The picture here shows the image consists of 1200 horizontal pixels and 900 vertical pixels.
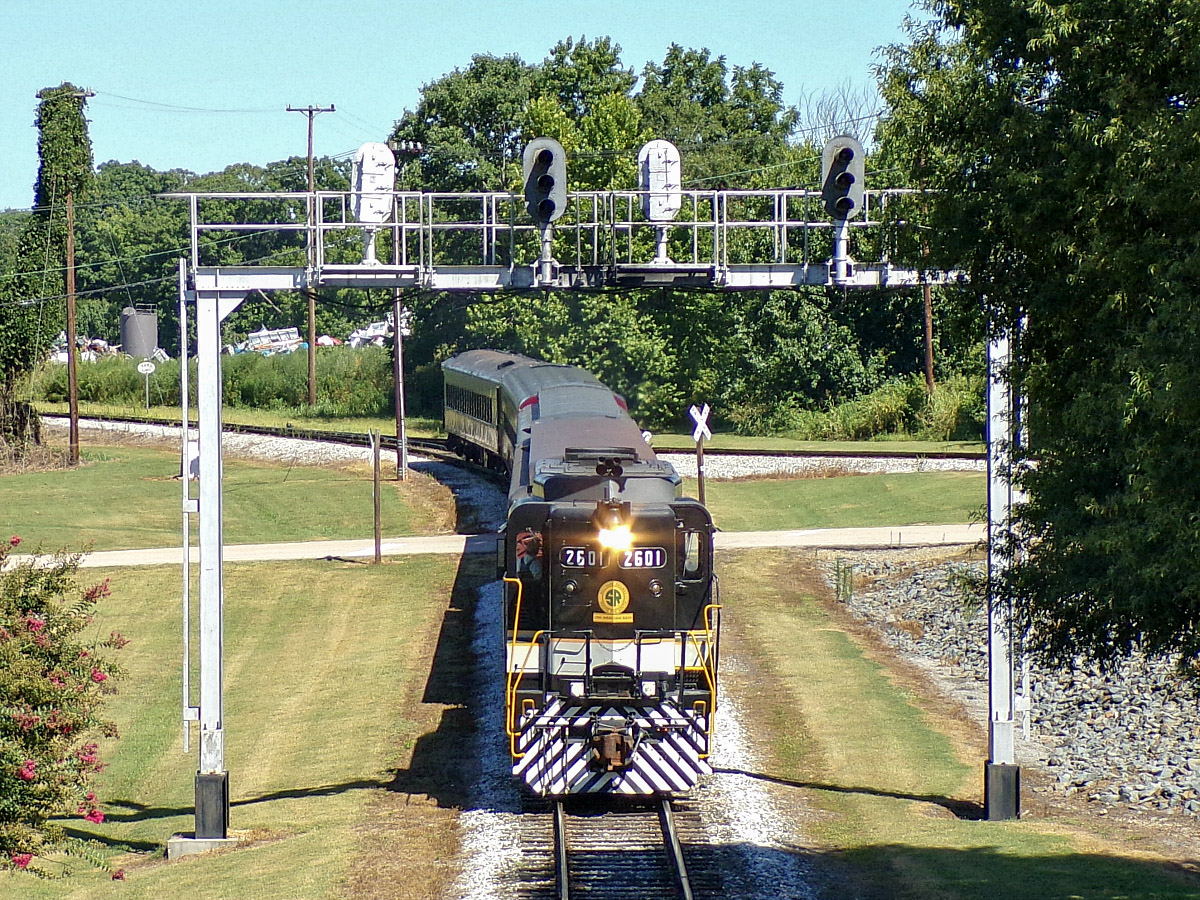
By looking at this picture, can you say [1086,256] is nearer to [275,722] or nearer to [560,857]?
[560,857]

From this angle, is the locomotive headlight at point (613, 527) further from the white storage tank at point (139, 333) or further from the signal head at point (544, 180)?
the white storage tank at point (139, 333)

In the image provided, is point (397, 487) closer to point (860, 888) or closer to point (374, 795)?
point (374, 795)

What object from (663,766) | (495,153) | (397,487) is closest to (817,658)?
(663,766)

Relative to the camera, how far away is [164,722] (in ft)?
76.6

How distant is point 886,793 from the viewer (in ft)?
58.9

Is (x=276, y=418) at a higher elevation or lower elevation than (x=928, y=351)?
lower

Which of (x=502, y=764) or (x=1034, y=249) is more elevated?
(x=1034, y=249)

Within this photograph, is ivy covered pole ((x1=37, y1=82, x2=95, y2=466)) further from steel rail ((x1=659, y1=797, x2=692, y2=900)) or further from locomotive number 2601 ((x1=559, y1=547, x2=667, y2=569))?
steel rail ((x1=659, y1=797, x2=692, y2=900))

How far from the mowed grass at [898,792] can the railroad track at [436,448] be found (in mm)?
19417

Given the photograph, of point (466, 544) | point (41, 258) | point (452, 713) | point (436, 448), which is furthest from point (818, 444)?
point (452, 713)

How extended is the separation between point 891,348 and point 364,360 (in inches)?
1229

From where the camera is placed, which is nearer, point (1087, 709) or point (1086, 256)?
point (1086, 256)

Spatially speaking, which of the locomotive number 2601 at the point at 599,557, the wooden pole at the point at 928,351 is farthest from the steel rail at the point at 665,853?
the wooden pole at the point at 928,351

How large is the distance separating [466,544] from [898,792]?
67.7 ft
